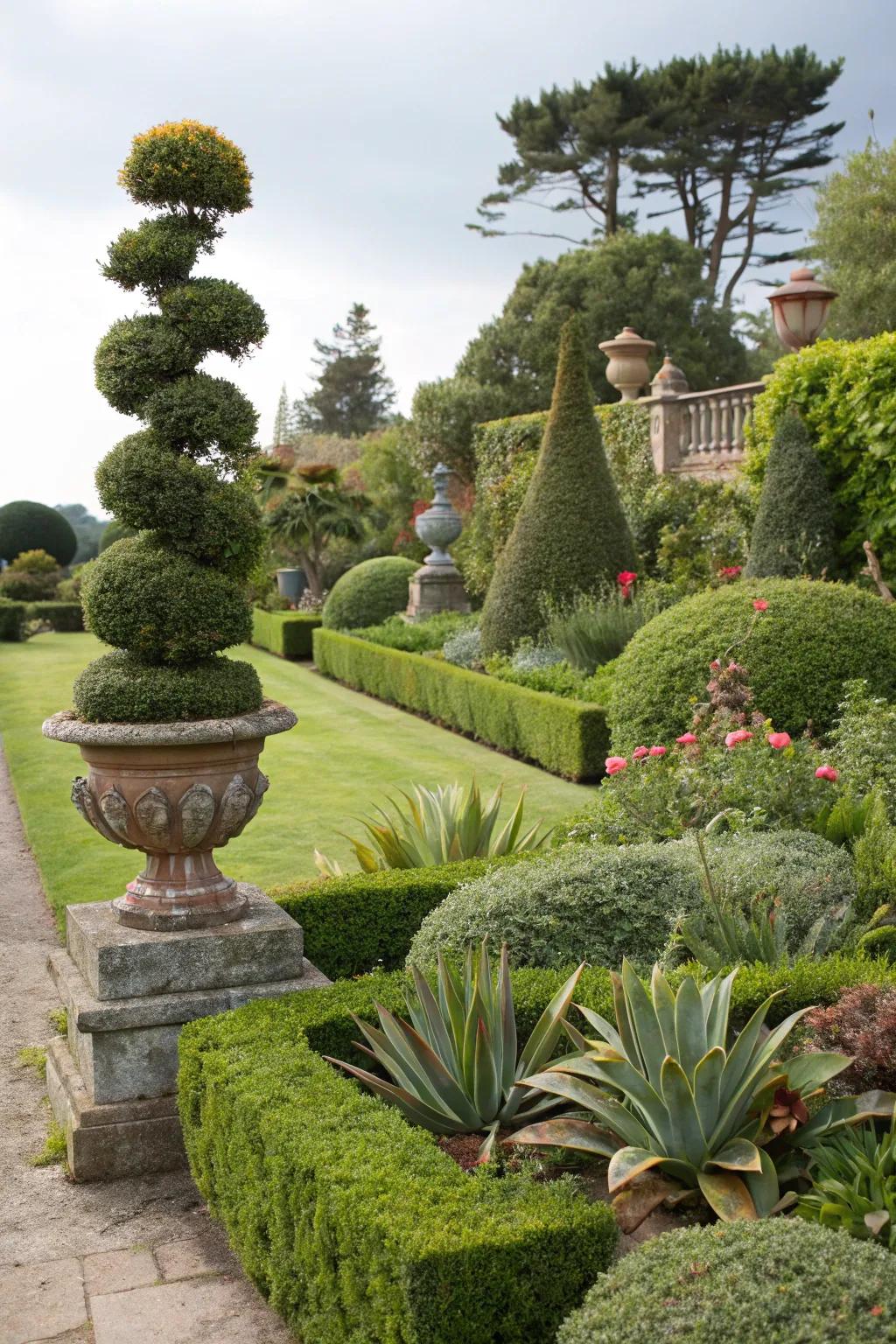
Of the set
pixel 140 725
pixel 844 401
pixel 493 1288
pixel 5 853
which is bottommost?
pixel 5 853

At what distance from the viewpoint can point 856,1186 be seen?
2908 mm

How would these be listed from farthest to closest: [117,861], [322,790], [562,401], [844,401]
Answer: [562,401], [844,401], [322,790], [117,861]

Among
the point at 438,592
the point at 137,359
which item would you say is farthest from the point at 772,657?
the point at 438,592

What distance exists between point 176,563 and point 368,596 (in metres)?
15.1

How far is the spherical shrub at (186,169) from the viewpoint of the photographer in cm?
460

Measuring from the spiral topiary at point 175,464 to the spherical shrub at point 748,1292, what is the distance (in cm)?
260

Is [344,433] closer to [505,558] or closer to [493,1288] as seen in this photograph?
[505,558]

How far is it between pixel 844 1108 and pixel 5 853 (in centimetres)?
697

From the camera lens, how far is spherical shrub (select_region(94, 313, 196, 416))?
4586mm

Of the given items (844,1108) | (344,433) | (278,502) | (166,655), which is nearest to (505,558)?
(166,655)

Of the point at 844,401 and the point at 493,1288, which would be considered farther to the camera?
the point at 844,401

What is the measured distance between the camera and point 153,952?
170 inches

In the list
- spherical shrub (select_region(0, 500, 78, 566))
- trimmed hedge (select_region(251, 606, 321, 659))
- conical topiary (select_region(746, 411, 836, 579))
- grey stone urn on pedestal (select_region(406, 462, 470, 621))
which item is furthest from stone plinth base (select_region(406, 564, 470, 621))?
spherical shrub (select_region(0, 500, 78, 566))

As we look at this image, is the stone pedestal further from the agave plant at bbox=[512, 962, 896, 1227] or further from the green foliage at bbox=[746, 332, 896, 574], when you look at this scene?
the green foliage at bbox=[746, 332, 896, 574]
